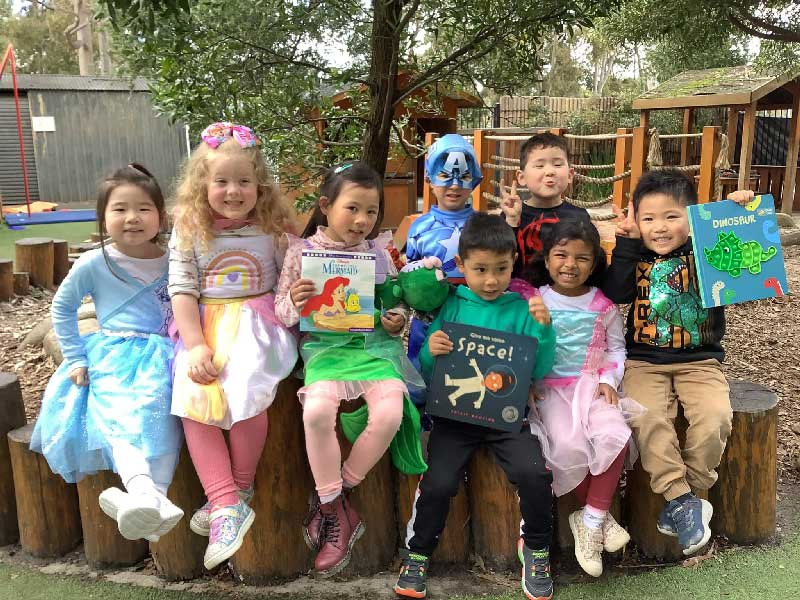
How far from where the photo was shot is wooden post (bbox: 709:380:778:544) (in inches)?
105

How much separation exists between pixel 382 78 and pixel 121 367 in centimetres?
213

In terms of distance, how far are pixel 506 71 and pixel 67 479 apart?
3.06m

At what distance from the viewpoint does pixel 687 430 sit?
2584 mm

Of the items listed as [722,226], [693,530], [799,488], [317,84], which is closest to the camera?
[693,530]

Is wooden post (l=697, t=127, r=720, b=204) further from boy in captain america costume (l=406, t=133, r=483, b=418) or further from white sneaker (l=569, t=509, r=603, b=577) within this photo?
white sneaker (l=569, t=509, r=603, b=577)

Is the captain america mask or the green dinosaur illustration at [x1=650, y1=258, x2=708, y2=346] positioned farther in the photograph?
the captain america mask

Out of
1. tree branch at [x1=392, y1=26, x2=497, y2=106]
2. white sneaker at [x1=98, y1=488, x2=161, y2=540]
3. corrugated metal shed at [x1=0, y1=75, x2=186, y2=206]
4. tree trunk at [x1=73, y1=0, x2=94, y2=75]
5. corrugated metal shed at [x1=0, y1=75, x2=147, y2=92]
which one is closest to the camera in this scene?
white sneaker at [x1=98, y1=488, x2=161, y2=540]

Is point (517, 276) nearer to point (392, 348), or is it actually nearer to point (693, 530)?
point (392, 348)

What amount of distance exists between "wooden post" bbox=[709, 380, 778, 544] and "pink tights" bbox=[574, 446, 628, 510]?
477 millimetres

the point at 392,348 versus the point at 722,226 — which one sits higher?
the point at 722,226

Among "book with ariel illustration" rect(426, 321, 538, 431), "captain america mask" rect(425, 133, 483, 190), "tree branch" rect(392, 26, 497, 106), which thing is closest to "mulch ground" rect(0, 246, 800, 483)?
"book with ariel illustration" rect(426, 321, 538, 431)

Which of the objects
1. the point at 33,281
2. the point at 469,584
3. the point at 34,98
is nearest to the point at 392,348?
the point at 469,584

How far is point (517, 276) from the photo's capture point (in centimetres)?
294

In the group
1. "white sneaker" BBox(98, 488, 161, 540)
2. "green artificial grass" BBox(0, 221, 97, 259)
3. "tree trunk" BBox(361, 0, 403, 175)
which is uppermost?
"tree trunk" BBox(361, 0, 403, 175)
